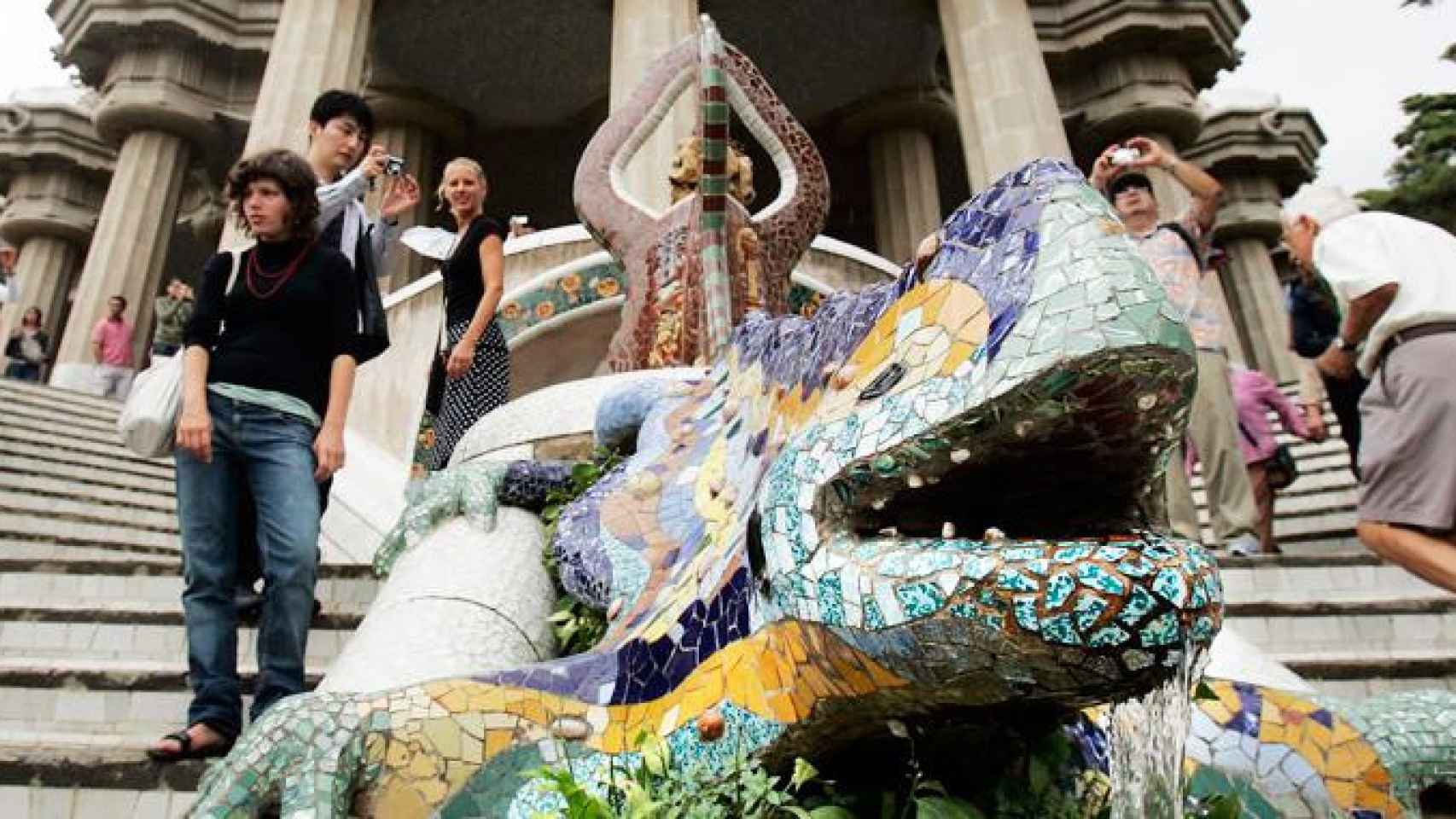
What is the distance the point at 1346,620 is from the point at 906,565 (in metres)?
3.97

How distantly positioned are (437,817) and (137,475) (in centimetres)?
727

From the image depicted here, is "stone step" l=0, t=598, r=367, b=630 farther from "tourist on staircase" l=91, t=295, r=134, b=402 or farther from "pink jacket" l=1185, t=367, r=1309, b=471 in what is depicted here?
"tourist on staircase" l=91, t=295, r=134, b=402

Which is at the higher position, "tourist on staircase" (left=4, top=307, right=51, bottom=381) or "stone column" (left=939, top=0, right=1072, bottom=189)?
"stone column" (left=939, top=0, right=1072, bottom=189)

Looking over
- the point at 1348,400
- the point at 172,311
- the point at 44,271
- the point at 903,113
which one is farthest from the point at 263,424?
the point at 44,271

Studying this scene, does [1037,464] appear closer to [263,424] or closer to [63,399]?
[263,424]

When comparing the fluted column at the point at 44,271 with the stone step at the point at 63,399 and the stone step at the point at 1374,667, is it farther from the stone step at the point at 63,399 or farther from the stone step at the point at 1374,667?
the stone step at the point at 1374,667

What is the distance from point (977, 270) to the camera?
1.39 meters

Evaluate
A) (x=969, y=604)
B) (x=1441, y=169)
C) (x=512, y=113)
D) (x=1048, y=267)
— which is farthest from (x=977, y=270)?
(x=1441, y=169)

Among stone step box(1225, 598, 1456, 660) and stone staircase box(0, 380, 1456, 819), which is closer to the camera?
stone staircase box(0, 380, 1456, 819)

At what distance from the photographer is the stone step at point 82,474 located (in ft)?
24.1

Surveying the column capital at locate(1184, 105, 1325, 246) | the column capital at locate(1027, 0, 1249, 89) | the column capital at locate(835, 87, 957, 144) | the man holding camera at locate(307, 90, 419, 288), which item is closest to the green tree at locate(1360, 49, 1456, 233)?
the column capital at locate(1184, 105, 1325, 246)

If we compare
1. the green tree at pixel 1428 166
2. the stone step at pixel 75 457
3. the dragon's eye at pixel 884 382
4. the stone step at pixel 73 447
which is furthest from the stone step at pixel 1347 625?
the green tree at pixel 1428 166

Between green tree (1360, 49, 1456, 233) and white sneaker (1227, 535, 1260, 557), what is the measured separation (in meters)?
17.8

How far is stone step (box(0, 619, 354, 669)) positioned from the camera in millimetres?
3953
